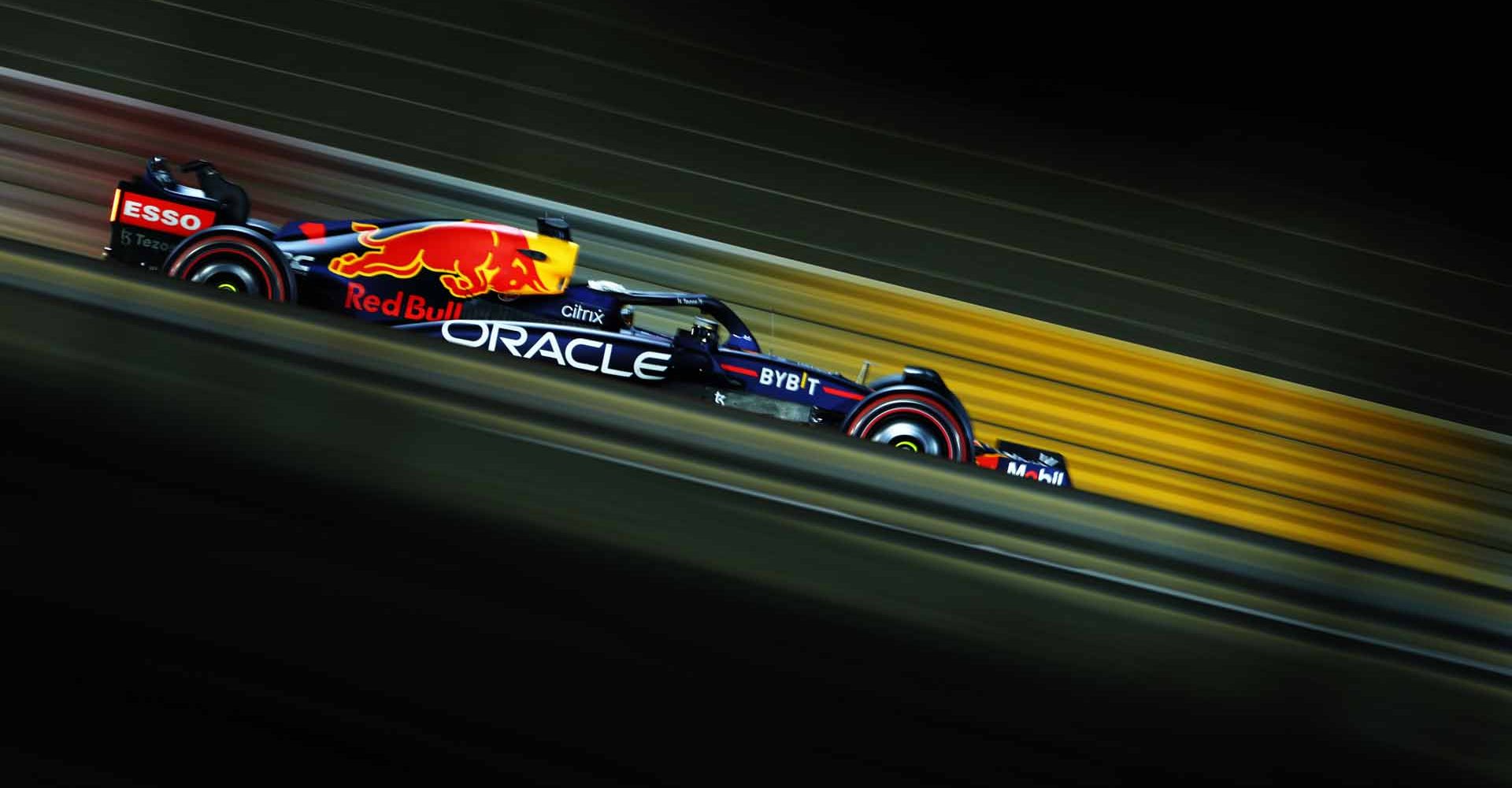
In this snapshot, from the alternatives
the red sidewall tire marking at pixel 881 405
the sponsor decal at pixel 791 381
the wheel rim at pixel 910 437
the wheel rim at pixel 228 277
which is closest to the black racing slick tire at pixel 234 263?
the wheel rim at pixel 228 277

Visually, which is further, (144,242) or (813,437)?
(144,242)

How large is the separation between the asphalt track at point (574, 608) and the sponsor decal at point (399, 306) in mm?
410

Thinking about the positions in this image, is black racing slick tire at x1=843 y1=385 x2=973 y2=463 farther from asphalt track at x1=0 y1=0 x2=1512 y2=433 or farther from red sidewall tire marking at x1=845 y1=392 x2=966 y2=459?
asphalt track at x1=0 y1=0 x2=1512 y2=433

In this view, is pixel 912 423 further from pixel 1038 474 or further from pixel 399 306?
pixel 399 306

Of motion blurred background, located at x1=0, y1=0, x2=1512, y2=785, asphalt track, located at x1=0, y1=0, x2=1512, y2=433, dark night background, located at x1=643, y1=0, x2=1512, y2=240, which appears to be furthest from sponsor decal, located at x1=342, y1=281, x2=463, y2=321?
dark night background, located at x1=643, y1=0, x2=1512, y2=240

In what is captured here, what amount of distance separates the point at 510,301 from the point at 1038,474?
6.03 ft

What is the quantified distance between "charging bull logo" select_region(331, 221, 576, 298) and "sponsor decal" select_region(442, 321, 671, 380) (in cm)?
13

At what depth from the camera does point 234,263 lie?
12.4 ft

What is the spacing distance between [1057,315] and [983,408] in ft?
1.83

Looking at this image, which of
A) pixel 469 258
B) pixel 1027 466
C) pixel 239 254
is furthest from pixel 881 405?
pixel 239 254

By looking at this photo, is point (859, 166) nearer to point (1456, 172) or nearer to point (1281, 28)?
point (1281, 28)

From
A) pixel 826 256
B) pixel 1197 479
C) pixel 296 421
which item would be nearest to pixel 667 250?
pixel 826 256

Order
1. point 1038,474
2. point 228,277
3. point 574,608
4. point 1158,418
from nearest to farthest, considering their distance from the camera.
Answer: point 574,608 < point 228,277 < point 1038,474 < point 1158,418

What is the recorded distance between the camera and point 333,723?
122 cm
